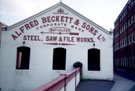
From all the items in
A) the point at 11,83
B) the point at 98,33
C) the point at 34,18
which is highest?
the point at 34,18

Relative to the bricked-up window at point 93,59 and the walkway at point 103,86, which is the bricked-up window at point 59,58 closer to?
the bricked-up window at point 93,59

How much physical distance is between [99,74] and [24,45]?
739 cm

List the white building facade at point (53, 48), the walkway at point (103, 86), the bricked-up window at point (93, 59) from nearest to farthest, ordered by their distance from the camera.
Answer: the walkway at point (103, 86) → the white building facade at point (53, 48) → the bricked-up window at point (93, 59)

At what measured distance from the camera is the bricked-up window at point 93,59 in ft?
45.9

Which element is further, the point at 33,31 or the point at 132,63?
the point at 132,63

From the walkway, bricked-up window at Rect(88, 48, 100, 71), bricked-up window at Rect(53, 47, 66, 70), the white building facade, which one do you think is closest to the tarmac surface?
the walkway

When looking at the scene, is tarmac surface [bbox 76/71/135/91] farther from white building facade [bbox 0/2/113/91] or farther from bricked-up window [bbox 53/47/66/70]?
bricked-up window [bbox 53/47/66/70]

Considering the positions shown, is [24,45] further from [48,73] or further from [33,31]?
[48,73]

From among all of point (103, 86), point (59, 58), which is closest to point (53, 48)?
point (59, 58)

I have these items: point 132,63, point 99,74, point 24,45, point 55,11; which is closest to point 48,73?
point 24,45

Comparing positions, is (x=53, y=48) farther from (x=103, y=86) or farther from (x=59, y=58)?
(x=103, y=86)

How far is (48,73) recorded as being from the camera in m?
13.7

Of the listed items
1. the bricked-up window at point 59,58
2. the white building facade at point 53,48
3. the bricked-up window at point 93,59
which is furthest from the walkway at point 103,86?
the bricked-up window at point 59,58

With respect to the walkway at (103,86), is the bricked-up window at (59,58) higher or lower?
higher
